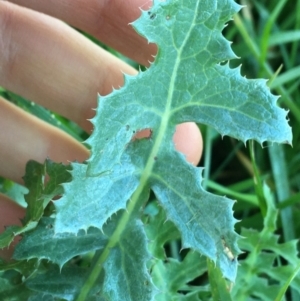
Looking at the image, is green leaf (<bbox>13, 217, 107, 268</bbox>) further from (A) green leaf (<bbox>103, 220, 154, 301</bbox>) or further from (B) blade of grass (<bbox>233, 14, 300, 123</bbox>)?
(B) blade of grass (<bbox>233, 14, 300, 123</bbox>)

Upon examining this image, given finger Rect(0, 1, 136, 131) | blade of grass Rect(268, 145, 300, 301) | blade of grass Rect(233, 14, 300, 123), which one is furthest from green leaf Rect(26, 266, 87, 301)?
blade of grass Rect(233, 14, 300, 123)

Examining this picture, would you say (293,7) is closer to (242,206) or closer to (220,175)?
(220,175)

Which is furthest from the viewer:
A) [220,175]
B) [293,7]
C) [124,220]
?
[293,7]

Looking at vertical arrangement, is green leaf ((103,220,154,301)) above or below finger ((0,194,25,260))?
below

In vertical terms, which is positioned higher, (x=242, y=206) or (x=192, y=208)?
(x=242, y=206)

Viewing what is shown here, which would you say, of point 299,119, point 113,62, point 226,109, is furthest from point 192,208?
point 299,119

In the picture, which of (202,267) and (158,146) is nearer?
(158,146)

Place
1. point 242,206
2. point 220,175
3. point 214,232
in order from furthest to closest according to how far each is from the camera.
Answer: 1. point 220,175
2. point 242,206
3. point 214,232

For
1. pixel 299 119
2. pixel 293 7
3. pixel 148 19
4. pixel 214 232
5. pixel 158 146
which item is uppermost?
pixel 293 7
